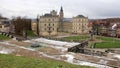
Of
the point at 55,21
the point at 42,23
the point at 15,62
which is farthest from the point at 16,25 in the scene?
the point at 15,62

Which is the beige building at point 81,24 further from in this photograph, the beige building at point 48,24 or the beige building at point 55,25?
the beige building at point 48,24

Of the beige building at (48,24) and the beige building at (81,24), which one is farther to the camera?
the beige building at (81,24)

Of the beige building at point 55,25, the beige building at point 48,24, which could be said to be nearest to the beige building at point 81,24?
the beige building at point 55,25

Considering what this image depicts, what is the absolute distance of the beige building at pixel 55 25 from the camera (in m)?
72.5

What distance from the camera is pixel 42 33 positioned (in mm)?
72625

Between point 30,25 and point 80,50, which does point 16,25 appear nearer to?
point 30,25

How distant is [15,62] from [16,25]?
57.5 meters

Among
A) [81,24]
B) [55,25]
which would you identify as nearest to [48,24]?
[55,25]

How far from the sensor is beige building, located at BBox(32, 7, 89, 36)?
72.5 metres

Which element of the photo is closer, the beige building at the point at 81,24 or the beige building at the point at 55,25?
the beige building at the point at 55,25

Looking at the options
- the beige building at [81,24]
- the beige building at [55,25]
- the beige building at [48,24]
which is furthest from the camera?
the beige building at [81,24]

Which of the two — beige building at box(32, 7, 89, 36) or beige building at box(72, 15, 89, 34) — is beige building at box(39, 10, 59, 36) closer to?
beige building at box(32, 7, 89, 36)

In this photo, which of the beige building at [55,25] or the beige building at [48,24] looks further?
the beige building at [55,25]

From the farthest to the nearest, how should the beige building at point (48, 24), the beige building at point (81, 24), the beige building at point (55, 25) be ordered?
the beige building at point (81, 24), the beige building at point (55, 25), the beige building at point (48, 24)
